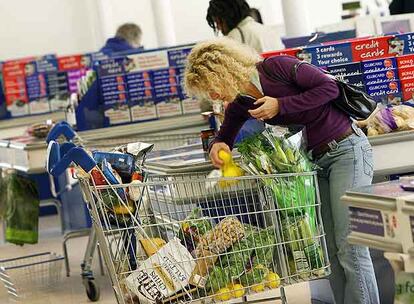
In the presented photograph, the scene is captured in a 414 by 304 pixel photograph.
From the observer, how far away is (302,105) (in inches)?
163

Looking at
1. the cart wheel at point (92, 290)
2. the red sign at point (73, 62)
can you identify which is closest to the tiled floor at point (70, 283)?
the cart wheel at point (92, 290)

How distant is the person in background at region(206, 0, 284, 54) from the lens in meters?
7.55

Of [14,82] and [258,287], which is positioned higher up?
[14,82]

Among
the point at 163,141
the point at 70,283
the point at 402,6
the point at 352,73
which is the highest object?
the point at 402,6

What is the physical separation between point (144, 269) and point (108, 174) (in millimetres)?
359

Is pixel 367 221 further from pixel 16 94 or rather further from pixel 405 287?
pixel 16 94

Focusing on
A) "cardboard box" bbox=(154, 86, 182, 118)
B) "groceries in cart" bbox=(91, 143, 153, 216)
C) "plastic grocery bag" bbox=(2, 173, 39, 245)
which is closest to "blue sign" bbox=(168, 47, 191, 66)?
"cardboard box" bbox=(154, 86, 182, 118)

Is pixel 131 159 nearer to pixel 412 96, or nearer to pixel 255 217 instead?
pixel 255 217

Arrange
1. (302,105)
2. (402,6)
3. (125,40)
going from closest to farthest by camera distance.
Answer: (302,105) < (402,6) < (125,40)

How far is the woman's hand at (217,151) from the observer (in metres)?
4.16

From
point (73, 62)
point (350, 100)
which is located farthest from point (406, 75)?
point (73, 62)

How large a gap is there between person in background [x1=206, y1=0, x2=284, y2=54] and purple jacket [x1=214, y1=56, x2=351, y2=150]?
3.17m

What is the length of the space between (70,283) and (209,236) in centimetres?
382

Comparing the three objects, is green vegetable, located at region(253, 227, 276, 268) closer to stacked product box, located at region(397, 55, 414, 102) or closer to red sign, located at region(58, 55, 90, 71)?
stacked product box, located at region(397, 55, 414, 102)
